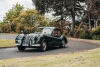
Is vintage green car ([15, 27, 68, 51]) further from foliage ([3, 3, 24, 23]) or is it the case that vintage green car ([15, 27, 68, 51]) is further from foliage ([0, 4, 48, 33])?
foliage ([3, 3, 24, 23])

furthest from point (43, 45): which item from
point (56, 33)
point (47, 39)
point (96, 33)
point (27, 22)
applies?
point (27, 22)

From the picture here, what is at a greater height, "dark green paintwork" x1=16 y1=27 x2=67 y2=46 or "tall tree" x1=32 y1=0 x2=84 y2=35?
"tall tree" x1=32 y1=0 x2=84 y2=35

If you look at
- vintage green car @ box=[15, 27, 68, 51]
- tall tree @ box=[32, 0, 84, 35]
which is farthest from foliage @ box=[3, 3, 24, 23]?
vintage green car @ box=[15, 27, 68, 51]

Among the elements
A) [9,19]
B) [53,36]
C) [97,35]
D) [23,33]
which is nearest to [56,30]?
[53,36]

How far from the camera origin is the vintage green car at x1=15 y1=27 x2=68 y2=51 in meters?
14.8

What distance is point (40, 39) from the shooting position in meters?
14.8

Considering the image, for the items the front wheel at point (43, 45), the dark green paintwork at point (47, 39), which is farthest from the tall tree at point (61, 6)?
the front wheel at point (43, 45)

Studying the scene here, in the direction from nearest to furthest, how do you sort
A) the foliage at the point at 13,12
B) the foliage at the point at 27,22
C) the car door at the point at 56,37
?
the car door at the point at 56,37 → the foliage at the point at 27,22 → the foliage at the point at 13,12

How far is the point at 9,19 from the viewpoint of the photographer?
58219 millimetres

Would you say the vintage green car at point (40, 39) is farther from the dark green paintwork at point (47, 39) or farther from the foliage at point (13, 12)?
the foliage at point (13, 12)

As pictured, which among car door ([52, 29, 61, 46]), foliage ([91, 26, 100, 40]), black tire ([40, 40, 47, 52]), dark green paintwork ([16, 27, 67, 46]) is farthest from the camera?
foliage ([91, 26, 100, 40])

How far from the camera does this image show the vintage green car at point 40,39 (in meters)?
14.8

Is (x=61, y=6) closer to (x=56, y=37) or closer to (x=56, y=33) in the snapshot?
(x=56, y=33)

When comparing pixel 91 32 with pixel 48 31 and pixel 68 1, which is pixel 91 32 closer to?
pixel 68 1
